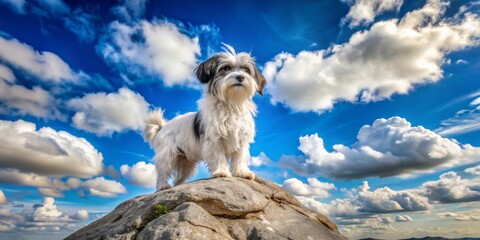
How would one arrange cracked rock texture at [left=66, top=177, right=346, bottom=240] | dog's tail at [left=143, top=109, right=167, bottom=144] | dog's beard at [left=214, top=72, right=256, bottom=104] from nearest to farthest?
1. cracked rock texture at [left=66, top=177, right=346, bottom=240]
2. dog's beard at [left=214, top=72, right=256, bottom=104]
3. dog's tail at [left=143, top=109, right=167, bottom=144]

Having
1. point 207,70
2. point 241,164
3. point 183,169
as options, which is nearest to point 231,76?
point 207,70

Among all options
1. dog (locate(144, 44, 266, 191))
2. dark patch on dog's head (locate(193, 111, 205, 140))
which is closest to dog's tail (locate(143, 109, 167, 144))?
dog (locate(144, 44, 266, 191))

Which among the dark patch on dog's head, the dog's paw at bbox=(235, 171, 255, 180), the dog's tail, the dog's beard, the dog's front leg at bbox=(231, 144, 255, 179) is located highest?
the dog's tail

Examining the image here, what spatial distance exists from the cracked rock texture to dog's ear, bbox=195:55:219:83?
2.60 m

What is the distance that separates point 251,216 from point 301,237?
102 centimetres

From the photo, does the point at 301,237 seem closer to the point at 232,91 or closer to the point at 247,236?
the point at 247,236

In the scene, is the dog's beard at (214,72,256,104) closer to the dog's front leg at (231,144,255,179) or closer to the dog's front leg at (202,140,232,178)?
the dog's front leg at (202,140,232,178)

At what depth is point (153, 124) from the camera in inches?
412

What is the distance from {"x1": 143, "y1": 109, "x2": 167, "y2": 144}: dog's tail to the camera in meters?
10.3

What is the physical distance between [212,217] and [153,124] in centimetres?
538

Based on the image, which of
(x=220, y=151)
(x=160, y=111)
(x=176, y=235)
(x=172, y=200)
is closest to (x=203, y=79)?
(x=220, y=151)

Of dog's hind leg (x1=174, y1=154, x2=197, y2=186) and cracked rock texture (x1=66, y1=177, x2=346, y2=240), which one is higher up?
dog's hind leg (x1=174, y1=154, x2=197, y2=186)

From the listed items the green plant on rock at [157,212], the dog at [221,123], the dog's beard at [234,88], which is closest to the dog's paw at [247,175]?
the dog at [221,123]

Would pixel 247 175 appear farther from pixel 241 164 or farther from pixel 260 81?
pixel 260 81
